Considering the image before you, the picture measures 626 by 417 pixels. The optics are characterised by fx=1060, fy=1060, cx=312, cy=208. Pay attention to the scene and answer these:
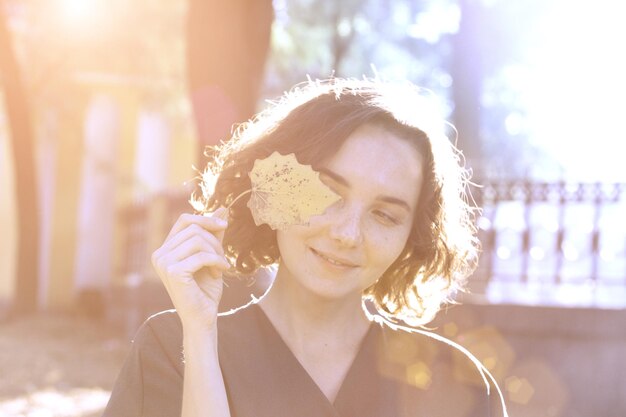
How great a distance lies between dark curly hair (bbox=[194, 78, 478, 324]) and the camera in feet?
9.57

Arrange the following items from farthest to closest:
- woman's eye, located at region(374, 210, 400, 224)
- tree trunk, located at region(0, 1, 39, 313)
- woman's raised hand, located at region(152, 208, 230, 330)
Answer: tree trunk, located at region(0, 1, 39, 313) < woman's eye, located at region(374, 210, 400, 224) < woman's raised hand, located at region(152, 208, 230, 330)

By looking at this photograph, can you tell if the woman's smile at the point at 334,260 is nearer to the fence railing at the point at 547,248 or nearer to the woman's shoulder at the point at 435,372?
the woman's shoulder at the point at 435,372

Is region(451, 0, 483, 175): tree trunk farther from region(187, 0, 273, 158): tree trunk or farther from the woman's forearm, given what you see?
the woman's forearm

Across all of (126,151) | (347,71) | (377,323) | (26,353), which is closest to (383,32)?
(347,71)

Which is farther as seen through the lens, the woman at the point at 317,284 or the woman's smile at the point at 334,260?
the woman's smile at the point at 334,260

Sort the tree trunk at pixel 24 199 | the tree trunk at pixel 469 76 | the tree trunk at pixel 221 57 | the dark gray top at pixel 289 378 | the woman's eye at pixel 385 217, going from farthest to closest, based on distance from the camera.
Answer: the tree trunk at pixel 24 199, the tree trunk at pixel 469 76, the tree trunk at pixel 221 57, the woman's eye at pixel 385 217, the dark gray top at pixel 289 378

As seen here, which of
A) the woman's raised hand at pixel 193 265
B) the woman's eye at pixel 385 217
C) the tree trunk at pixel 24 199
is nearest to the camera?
the woman's raised hand at pixel 193 265

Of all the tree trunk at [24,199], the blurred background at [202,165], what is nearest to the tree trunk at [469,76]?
the blurred background at [202,165]

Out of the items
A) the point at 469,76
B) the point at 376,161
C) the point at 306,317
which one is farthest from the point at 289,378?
the point at 469,76

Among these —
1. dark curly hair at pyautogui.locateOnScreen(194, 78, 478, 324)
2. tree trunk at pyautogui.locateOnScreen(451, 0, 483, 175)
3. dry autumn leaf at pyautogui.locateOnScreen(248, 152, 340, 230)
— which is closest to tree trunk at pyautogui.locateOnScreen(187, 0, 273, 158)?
dark curly hair at pyautogui.locateOnScreen(194, 78, 478, 324)

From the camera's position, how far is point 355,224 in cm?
274

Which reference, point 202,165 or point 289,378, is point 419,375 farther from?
point 202,165

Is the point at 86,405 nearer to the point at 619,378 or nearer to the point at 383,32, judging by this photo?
the point at 619,378

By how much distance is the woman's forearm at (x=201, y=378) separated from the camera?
8.40ft
